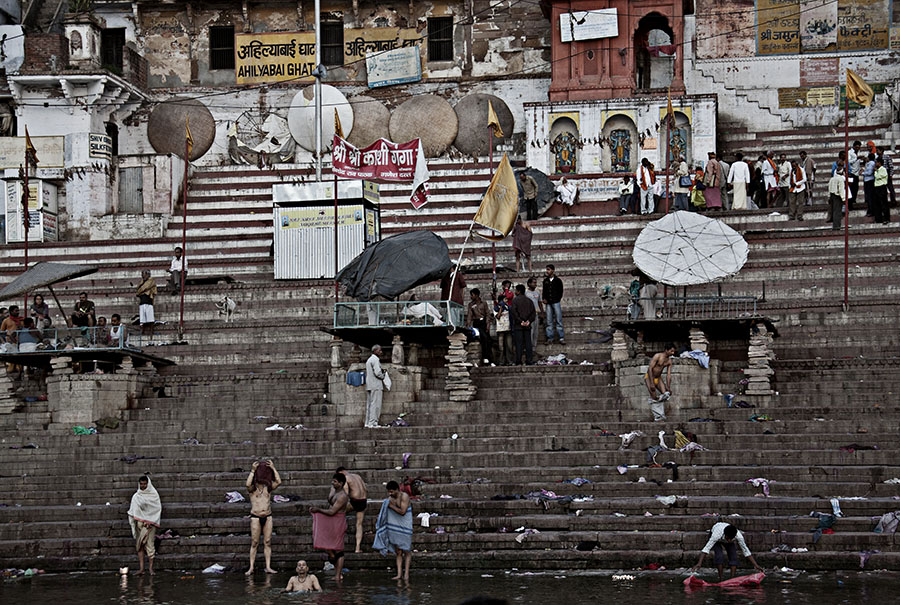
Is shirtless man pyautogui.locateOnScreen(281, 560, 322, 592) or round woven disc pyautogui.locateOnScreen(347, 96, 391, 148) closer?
shirtless man pyautogui.locateOnScreen(281, 560, 322, 592)

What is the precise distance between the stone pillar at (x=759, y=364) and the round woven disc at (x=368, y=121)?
14.8 m

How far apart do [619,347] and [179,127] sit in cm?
1606

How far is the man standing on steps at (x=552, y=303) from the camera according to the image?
20766mm

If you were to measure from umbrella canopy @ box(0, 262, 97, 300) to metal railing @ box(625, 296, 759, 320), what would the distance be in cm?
840

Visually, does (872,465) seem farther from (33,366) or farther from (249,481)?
(33,366)

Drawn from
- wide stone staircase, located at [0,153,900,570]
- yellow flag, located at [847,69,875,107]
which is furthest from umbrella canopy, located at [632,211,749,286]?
yellow flag, located at [847,69,875,107]

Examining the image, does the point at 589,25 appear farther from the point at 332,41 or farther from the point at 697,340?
the point at 697,340

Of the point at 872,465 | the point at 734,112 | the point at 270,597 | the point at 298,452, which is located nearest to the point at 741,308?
the point at 872,465

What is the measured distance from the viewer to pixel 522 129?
31.9 metres

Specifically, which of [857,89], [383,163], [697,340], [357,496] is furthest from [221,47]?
[357,496]

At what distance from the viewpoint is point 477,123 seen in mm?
31688

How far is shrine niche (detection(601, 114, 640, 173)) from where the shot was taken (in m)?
29.7

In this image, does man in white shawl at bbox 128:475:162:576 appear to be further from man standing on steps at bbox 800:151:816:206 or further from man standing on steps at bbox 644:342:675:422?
man standing on steps at bbox 800:151:816:206

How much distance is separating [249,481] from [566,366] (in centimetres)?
557
